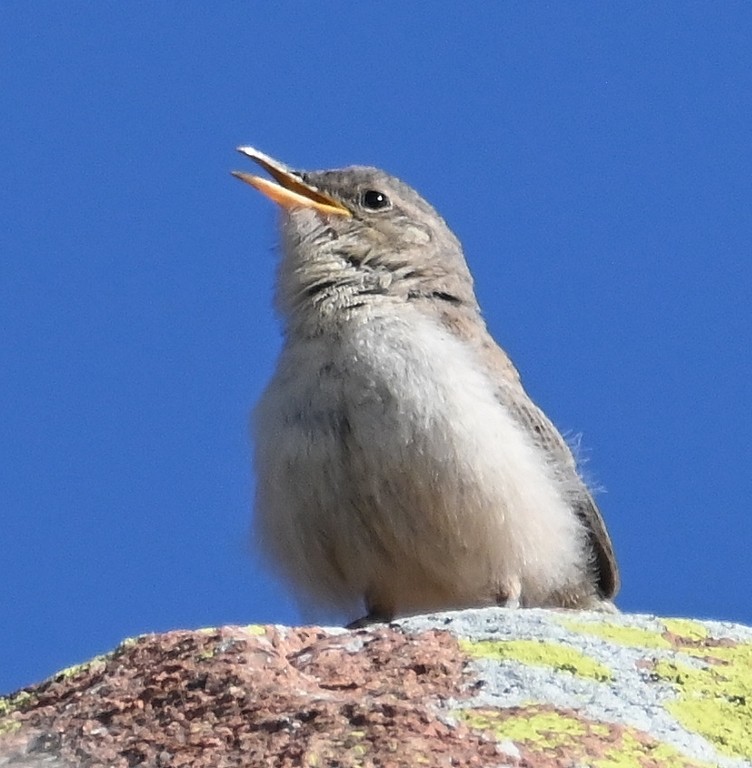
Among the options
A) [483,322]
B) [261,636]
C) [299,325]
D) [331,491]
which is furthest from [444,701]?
[483,322]

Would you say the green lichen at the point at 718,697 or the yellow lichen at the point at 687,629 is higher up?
the yellow lichen at the point at 687,629

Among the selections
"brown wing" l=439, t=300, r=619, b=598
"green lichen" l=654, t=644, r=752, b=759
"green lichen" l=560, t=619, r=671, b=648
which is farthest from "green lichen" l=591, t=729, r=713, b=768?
"brown wing" l=439, t=300, r=619, b=598

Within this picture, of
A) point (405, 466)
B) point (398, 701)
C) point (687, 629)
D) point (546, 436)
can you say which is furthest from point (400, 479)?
point (398, 701)

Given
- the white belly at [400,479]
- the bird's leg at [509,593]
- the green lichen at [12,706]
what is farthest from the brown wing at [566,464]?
the green lichen at [12,706]

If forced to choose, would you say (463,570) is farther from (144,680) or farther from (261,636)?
(144,680)

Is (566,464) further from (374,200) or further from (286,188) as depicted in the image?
(286,188)

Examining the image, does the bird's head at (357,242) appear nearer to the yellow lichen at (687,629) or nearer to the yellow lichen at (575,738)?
the yellow lichen at (687,629)

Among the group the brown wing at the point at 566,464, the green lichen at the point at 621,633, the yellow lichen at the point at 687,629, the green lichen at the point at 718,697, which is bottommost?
the green lichen at the point at 718,697
